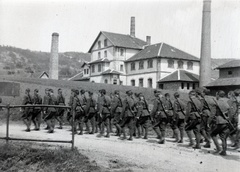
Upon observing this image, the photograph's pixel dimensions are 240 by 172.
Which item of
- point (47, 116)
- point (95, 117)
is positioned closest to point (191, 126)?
point (95, 117)

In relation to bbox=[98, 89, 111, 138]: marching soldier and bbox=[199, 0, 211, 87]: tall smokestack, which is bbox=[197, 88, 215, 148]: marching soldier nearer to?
bbox=[98, 89, 111, 138]: marching soldier

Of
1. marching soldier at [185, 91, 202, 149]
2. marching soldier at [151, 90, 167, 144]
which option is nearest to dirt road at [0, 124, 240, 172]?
marching soldier at [185, 91, 202, 149]

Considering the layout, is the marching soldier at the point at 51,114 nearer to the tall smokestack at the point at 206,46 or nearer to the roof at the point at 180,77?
the tall smokestack at the point at 206,46

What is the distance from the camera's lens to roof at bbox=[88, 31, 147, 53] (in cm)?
5828

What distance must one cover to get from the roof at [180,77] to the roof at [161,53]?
3135 millimetres

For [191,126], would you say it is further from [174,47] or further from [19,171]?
[174,47]

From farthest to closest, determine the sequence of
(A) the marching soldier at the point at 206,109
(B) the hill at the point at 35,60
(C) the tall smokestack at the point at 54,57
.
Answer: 1. (B) the hill at the point at 35,60
2. (C) the tall smokestack at the point at 54,57
3. (A) the marching soldier at the point at 206,109

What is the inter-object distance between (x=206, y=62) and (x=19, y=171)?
42337 millimetres

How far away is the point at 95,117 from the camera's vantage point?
51.9ft

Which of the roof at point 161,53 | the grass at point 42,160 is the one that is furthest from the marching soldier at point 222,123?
the roof at point 161,53

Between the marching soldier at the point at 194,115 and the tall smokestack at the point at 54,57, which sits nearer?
the marching soldier at the point at 194,115

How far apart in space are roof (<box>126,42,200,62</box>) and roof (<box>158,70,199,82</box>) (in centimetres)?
313

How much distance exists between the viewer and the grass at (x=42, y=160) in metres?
7.85

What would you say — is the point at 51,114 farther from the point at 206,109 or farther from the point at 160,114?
the point at 206,109
